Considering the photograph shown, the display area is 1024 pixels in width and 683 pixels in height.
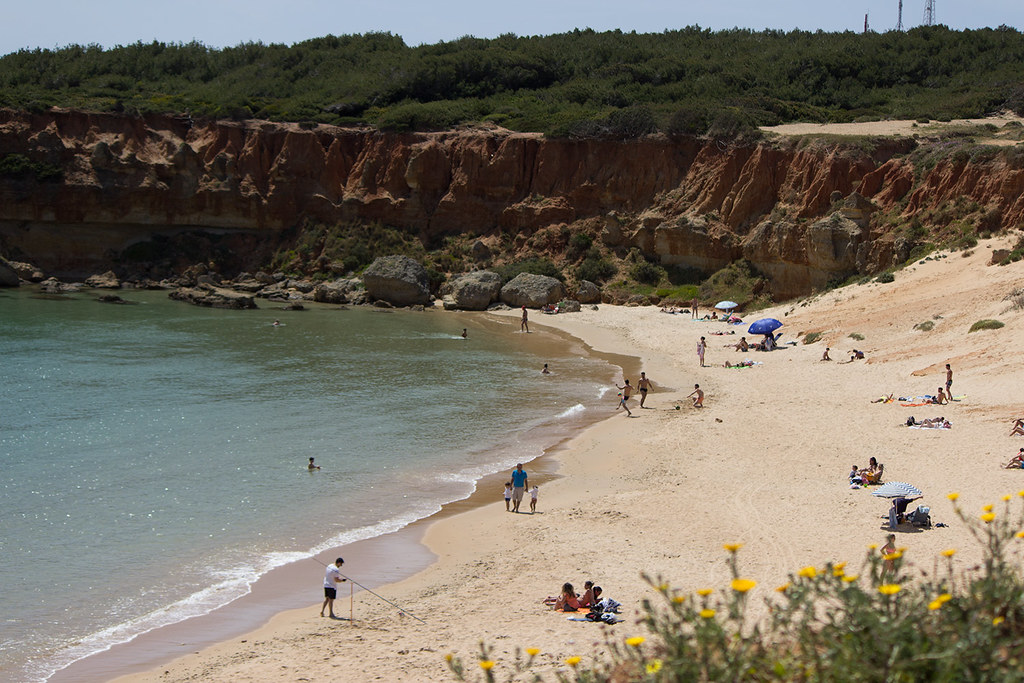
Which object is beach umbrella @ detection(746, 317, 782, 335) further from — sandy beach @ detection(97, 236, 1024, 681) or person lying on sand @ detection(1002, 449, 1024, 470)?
person lying on sand @ detection(1002, 449, 1024, 470)

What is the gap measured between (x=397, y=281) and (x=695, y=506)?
3753cm

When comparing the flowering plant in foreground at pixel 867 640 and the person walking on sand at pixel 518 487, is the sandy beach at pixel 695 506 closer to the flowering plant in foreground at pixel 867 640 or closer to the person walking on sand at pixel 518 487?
the person walking on sand at pixel 518 487

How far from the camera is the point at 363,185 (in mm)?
60188

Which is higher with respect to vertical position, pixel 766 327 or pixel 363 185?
pixel 363 185

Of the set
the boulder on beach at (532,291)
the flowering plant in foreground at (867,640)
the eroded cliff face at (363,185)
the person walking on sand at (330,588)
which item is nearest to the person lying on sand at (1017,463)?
the flowering plant in foreground at (867,640)

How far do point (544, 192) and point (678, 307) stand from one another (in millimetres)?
14683

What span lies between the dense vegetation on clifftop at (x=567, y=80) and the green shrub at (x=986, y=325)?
26.5 meters

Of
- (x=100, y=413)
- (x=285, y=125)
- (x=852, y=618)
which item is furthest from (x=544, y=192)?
(x=852, y=618)

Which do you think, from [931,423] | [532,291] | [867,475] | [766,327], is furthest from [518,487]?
[532,291]

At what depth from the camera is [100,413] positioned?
76.8ft

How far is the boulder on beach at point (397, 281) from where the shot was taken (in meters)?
51.0

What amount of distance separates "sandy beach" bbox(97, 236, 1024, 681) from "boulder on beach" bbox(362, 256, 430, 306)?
24.2 meters

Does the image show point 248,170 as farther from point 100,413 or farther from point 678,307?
point 100,413

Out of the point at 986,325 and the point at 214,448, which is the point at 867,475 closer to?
the point at 986,325
